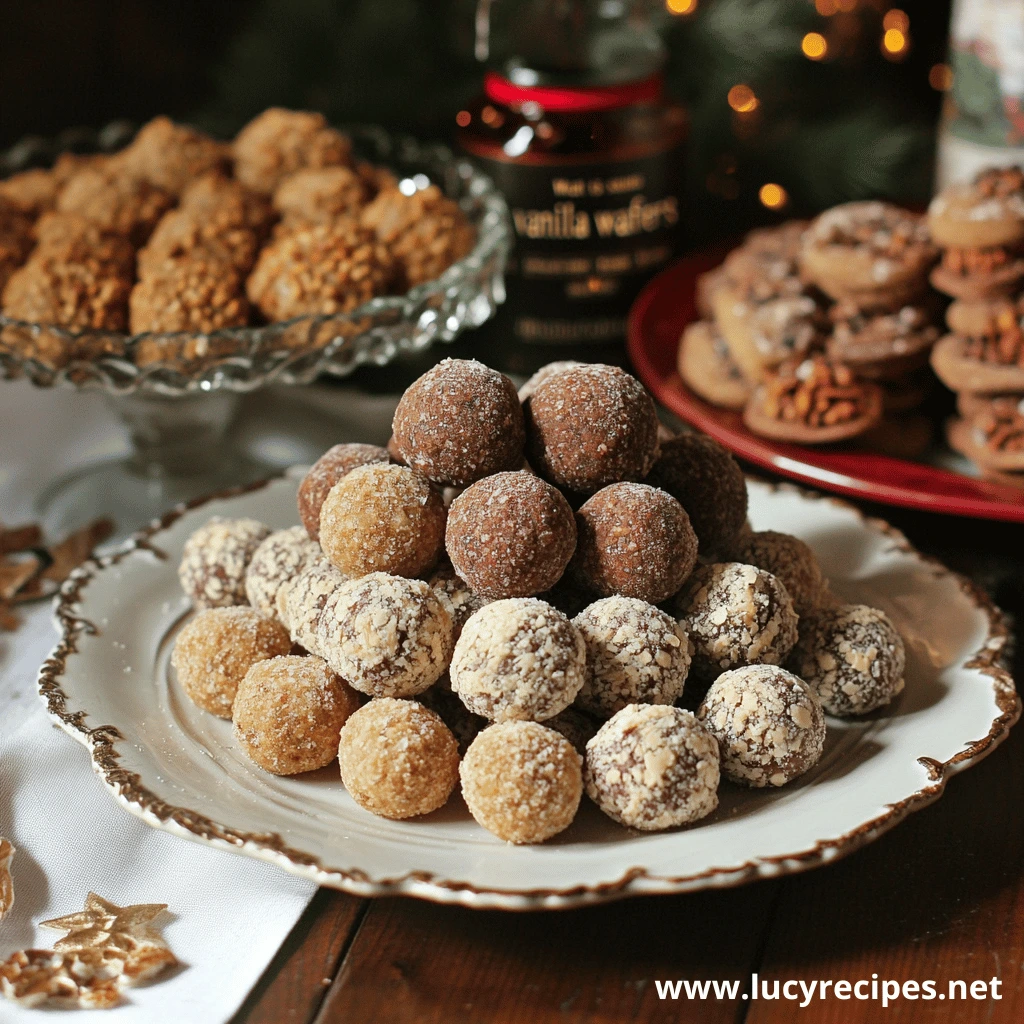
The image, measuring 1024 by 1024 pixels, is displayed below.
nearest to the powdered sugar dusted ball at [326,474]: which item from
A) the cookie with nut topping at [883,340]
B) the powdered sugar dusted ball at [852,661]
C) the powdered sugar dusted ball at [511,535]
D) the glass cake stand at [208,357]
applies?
the powdered sugar dusted ball at [511,535]

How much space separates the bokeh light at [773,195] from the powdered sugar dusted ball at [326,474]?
1041 mm

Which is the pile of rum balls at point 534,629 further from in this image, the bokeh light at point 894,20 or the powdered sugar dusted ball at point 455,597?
the bokeh light at point 894,20

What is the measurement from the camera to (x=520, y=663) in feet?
2.44

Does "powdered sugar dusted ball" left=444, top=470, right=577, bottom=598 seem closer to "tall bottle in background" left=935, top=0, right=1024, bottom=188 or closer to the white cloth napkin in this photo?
the white cloth napkin

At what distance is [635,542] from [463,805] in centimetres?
20

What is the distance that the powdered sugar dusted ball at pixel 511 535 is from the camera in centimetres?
78

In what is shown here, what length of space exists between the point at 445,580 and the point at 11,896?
343 mm

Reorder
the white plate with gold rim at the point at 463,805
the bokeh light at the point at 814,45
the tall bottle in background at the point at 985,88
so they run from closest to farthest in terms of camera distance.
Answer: the white plate with gold rim at the point at 463,805
the tall bottle in background at the point at 985,88
the bokeh light at the point at 814,45

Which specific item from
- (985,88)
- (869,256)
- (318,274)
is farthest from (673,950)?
(985,88)

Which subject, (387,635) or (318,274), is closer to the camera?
(387,635)

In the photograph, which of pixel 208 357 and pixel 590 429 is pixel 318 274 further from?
pixel 590 429

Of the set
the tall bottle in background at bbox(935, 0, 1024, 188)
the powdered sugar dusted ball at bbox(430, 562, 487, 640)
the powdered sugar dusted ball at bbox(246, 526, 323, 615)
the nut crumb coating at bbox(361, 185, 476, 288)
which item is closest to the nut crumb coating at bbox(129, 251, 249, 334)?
the nut crumb coating at bbox(361, 185, 476, 288)

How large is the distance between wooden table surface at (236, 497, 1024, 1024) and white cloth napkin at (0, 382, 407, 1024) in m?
0.02

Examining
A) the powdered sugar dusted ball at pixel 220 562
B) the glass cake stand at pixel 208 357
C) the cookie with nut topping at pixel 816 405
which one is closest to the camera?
the powdered sugar dusted ball at pixel 220 562
